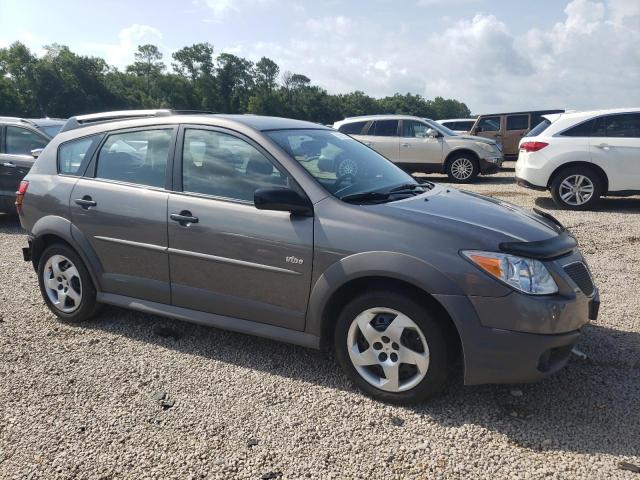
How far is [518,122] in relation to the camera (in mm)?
17594

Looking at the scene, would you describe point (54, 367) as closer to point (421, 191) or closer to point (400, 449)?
point (400, 449)

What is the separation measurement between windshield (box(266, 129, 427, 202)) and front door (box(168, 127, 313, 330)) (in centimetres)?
24

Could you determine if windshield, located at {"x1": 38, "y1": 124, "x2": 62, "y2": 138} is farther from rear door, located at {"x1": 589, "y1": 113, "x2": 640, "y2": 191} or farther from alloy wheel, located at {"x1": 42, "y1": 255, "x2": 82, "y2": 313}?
rear door, located at {"x1": 589, "y1": 113, "x2": 640, "y2": 191}

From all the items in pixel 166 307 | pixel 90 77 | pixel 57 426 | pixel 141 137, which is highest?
pixel 90 77

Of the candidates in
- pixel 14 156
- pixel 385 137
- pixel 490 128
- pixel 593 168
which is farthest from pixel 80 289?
pixel 490 128

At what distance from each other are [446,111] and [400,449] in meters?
130

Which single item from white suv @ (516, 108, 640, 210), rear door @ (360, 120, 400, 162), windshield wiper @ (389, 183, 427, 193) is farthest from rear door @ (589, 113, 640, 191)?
windshield wiper @ (389, 183, 427, 193)

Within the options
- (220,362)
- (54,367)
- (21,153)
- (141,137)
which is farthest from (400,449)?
(21,153)

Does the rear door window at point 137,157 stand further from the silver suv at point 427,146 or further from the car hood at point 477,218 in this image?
the silver suv at point 427,146

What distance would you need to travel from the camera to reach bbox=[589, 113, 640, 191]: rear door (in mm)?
8672

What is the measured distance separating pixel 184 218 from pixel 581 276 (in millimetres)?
2563

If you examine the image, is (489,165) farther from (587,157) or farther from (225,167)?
(225,167)

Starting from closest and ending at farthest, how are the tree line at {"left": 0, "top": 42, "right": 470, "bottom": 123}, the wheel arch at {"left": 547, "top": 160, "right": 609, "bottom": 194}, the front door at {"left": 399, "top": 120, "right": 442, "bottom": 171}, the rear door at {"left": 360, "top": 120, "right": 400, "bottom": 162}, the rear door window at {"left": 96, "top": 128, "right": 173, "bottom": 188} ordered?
the rear door window at {"left": 96, "top": 128, "right": 173, "bottom": 188}, the wheel arch at {"left": 547, "top": 160, "right": 609, "bottom": 194}, the front door at {"left": 399, "top": 120, "right": 442, "bottom": 171}, the rear door at {"left": 360, "top": 120, "right": 400, "bottom": 162}, the tree line at {"left": 0, "top": 42, "right": 470, "bottom": 123}

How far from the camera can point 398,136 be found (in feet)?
46.0
